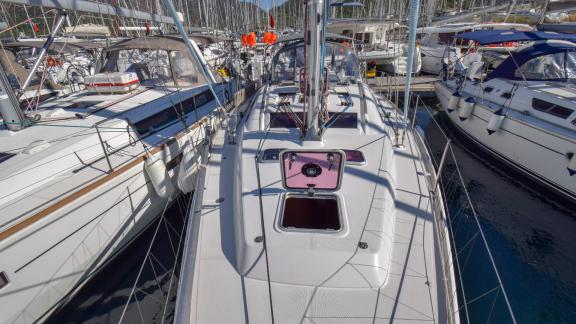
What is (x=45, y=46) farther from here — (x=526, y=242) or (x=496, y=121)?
(x=496, y=121)

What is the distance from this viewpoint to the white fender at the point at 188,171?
405 centimetres

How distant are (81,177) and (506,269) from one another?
16.8 ft

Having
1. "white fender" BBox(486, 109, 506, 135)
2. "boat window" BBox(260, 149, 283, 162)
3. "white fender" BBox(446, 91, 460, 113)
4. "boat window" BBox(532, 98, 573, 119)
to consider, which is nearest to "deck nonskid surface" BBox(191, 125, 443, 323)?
"boat window" BBox(260, 149, 283, 162)

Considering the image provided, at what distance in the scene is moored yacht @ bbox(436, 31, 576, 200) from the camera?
4.83 meters

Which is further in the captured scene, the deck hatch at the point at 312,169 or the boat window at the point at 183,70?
the boat window at the point at 183,70

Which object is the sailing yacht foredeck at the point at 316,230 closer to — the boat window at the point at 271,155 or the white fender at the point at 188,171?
the boat window at the point at 271,155

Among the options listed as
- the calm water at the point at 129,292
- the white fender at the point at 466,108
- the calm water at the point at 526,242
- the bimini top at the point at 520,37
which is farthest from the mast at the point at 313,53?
the bimini top at the point at 520,37

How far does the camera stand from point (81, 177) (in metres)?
3.40

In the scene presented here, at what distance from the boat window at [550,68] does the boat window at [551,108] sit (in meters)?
0.85

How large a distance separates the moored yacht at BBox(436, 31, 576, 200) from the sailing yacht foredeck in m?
2.72

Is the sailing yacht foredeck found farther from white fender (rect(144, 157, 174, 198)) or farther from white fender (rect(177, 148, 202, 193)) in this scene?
white fender (rect(144, 157, 174, 198))

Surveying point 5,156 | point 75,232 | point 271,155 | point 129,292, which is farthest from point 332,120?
point 5,156

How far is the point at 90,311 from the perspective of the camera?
134 inches

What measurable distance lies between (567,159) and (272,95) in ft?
14.6
